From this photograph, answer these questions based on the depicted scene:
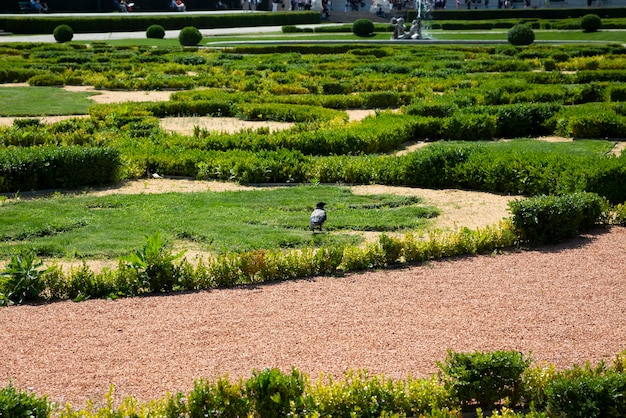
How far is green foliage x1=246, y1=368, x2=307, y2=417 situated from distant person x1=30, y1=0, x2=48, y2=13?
55056 millimetres

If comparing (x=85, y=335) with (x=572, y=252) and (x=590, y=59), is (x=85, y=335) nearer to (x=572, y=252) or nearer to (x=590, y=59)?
(x=572, y=252)

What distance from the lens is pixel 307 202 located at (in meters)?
10.1

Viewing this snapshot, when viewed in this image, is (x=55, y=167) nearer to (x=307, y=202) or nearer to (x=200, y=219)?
(x=200, y=219)

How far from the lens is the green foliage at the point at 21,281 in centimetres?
695

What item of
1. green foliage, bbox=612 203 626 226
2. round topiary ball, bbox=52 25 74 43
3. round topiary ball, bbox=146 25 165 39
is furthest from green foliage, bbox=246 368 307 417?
round topiary ball, bbox=146 25 165 39

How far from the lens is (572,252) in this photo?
27.3 ft

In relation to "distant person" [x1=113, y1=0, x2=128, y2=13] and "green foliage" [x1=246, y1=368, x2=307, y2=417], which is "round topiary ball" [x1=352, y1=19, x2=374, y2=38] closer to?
"distant person" [x1=113, y1=0, x2=128, y2=13]

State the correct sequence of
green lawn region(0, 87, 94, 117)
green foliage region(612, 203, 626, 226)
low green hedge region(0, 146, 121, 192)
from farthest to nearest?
green lawn region(0, 87, 94, 117)
low green hedge region(0, 146, 121, 192)
green foliage region(612, 203, 626, 226)

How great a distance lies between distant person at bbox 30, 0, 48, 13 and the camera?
182 ft

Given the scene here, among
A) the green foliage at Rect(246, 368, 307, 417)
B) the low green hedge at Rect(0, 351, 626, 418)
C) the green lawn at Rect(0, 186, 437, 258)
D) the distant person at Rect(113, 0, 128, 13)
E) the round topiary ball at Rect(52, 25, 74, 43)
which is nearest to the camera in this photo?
the low green hedge at Rect(0, 351, 626, 418)

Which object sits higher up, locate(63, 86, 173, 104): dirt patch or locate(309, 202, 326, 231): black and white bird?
locate(309, 202, 326, 231): black and white bird

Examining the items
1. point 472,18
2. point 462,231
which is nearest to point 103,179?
point 462,231

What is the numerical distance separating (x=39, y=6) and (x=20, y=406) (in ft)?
181

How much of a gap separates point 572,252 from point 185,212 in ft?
13.4
